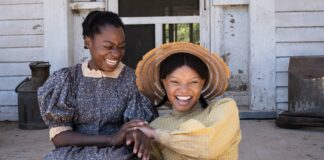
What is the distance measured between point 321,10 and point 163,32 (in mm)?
1946

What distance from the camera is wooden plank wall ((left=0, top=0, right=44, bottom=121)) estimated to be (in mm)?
6363

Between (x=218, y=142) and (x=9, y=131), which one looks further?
(x=9, y=131)

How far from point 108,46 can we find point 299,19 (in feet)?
13.7

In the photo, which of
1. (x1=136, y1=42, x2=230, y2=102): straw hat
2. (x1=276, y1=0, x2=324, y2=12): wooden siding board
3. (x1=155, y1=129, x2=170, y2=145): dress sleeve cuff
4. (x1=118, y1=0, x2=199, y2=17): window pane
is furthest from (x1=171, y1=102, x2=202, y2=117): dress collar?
(x1=118, y1=0, x2=199, y2=17): window pane

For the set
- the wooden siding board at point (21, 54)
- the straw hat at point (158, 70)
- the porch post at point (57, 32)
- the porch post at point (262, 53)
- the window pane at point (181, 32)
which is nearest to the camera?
the straw hat at point (158, 70)

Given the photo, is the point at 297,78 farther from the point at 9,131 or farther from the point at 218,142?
the point at 218,142

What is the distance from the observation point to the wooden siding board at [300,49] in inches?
243

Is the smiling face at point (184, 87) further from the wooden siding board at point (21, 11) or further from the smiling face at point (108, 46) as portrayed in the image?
the wooden siding board at point (21, 11)

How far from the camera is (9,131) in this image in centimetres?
576

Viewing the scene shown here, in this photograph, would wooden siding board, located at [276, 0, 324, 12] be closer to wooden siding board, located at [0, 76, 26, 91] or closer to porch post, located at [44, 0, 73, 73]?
porch post, located at [44, 0, 73, 73]

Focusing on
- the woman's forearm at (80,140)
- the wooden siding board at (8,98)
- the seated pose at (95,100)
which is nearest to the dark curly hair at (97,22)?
the seated pose at (95,100)

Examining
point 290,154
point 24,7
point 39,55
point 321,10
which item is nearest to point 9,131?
point 39,55

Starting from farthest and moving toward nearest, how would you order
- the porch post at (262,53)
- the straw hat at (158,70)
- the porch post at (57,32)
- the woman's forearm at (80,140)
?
the porch post at (57,32), the porch post at (262,53), the straw hat at (158,70), the woman's forearm at (80,140)

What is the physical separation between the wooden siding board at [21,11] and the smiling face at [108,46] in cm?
401
